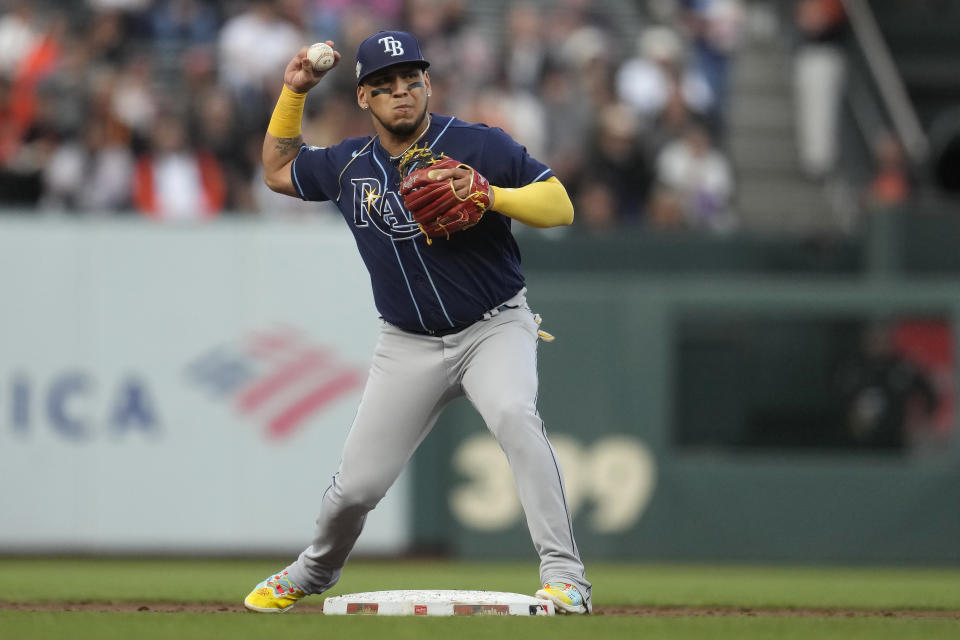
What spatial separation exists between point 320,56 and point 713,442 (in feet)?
18.5

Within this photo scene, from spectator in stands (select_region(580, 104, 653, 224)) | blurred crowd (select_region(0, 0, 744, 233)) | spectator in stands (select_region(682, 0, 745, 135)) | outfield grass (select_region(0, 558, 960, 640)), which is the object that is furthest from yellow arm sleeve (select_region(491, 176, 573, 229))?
spectator in stands (select_region(682, 0, 745, 135))

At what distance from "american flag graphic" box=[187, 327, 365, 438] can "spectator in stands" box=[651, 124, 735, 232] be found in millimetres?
3395

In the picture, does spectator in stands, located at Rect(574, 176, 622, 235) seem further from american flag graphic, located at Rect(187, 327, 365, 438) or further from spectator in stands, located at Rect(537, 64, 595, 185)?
american flag graphic, located at Rect(187, 327, 365, 438)

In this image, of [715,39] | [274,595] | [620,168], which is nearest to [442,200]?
[274,595]

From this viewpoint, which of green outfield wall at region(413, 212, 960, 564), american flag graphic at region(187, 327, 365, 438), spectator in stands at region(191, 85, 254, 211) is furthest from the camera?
spectator in stands at region(191, 85, 254, 211)

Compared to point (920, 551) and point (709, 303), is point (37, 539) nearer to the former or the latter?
point (709, 303)

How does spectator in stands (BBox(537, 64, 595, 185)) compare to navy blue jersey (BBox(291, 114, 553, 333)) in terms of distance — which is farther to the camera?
spectator in stands (BBox(537, 64, 595, 185))

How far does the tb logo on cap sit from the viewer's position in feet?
19.2

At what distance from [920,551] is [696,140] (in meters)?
4.01

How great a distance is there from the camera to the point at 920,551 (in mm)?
10867

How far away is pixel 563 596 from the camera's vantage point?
19.0ft

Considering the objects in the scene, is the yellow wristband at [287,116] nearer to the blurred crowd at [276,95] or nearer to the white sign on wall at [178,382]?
the white sign on wall at [178,382]

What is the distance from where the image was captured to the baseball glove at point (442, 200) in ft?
18.5

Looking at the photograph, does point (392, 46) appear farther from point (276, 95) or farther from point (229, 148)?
point (276, 95)
